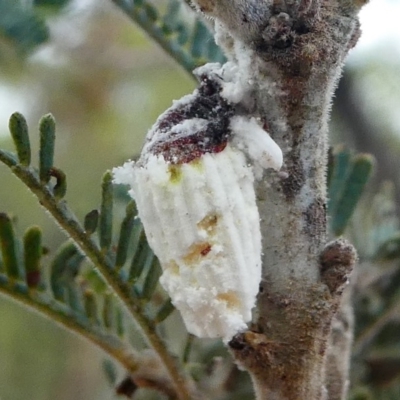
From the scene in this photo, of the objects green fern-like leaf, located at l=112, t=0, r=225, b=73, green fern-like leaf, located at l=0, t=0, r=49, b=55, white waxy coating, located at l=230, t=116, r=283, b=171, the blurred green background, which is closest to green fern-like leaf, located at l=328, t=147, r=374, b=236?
green fern-like leaf, located at l=112, t=0, r=225, b=73

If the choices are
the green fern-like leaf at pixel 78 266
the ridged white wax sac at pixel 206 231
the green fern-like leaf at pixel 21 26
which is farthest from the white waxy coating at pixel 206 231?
the green fern-like leaf at pixel 21 26

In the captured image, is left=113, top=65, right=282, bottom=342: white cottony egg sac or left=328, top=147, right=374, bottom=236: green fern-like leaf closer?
left=113, top=65, right=282, bottom=342: white cottony egg sac

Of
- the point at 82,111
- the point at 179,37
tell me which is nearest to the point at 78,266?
the point at 179,37

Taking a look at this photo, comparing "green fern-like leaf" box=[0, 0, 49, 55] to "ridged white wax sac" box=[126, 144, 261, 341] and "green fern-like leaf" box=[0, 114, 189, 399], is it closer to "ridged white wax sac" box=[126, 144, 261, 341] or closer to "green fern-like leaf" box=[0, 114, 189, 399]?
"green fern-like leaf" box=[0, 114, 189, 399]

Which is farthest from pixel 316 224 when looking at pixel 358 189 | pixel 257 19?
pixel 358 189

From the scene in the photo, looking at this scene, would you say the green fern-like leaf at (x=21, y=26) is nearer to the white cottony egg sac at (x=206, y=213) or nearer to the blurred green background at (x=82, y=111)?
the white cottony egg sac at (x=206, y=213)

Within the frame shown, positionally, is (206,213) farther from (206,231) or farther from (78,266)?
(78,266)
